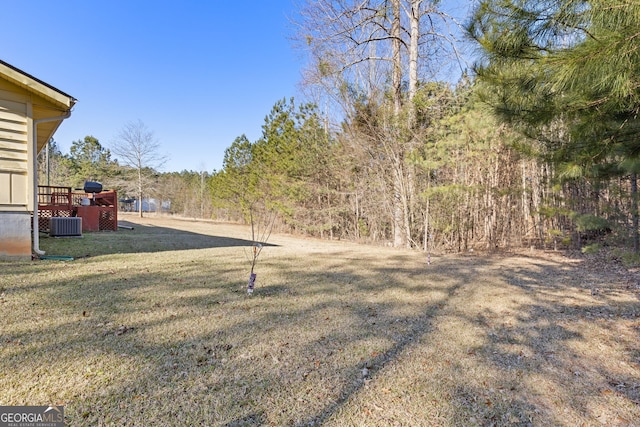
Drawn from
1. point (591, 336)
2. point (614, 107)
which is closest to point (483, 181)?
point (614, 107)

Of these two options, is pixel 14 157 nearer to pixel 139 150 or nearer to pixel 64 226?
pixel 64 226

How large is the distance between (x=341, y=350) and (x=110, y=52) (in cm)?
1315

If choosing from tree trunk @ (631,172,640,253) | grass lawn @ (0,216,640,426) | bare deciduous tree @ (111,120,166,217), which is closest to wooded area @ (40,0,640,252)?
tree trunk @ (631,172,640,253)

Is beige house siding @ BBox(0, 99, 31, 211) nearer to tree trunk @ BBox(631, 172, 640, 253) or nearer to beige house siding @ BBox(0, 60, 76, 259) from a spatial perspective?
beige house siding @ BBox(0, 60, 76, 259)

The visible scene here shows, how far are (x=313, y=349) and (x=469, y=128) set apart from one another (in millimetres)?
7171

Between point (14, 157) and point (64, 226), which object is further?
point (64, 226)

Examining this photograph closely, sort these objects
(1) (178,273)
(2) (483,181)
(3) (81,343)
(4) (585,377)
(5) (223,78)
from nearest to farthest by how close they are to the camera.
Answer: (4) (585,377) < (3) (81,343) < (1) (178,273) < (2) (483,181) < (5) (223,78)

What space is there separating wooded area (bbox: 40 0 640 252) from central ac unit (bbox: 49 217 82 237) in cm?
748

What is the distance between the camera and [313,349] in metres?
2.42

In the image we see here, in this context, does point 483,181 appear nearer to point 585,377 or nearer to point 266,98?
point 585,377

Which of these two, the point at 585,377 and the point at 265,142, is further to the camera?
the point at 265,142

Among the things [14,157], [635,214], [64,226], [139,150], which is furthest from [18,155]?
[139,150]

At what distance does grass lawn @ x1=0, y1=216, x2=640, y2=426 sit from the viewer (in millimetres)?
1700

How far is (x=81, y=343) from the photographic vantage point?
2.33 meters
